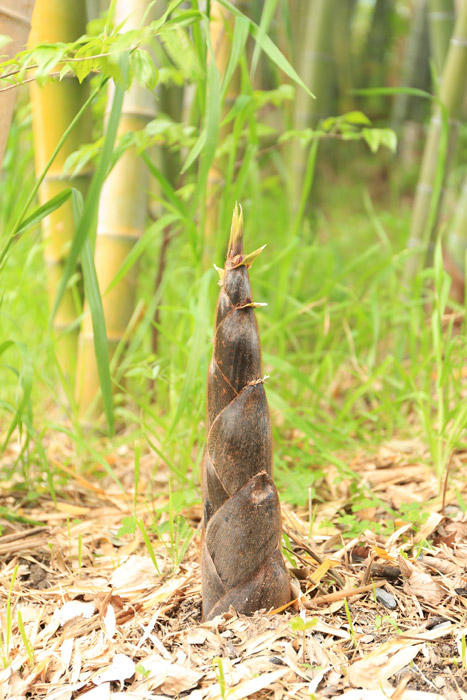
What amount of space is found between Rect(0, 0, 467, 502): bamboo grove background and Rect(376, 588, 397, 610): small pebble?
12.0 inches

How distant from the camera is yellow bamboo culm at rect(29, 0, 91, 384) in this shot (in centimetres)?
139

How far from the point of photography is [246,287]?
0.80 meters

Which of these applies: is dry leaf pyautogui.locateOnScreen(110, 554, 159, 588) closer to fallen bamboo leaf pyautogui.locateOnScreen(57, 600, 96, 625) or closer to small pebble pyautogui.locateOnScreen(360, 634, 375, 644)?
fallen bamboo leaf pyautogui.locateOnScreen(57, 600, 96, 625)

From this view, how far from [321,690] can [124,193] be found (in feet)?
4.02

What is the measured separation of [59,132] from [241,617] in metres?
1.19

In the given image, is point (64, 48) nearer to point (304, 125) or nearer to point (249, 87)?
point (249, 87)

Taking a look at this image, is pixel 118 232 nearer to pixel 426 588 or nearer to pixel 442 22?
pixel 426 588

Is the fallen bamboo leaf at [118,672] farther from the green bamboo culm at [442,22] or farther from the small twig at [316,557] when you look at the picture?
the green bamboo culm at [442,22]

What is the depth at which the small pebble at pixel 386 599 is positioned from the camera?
889 millimetres

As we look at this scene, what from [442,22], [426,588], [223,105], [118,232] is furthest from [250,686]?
[442,22]

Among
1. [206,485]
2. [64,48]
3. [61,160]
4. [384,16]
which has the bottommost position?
[206,485]

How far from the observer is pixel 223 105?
171cm

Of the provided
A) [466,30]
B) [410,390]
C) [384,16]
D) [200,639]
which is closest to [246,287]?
[200,639]

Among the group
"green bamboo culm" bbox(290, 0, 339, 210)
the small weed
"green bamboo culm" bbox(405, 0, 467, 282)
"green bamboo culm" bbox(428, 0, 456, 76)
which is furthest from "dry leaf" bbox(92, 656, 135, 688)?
"green bamboo culm" bbox(428, 0, 456, 76)
